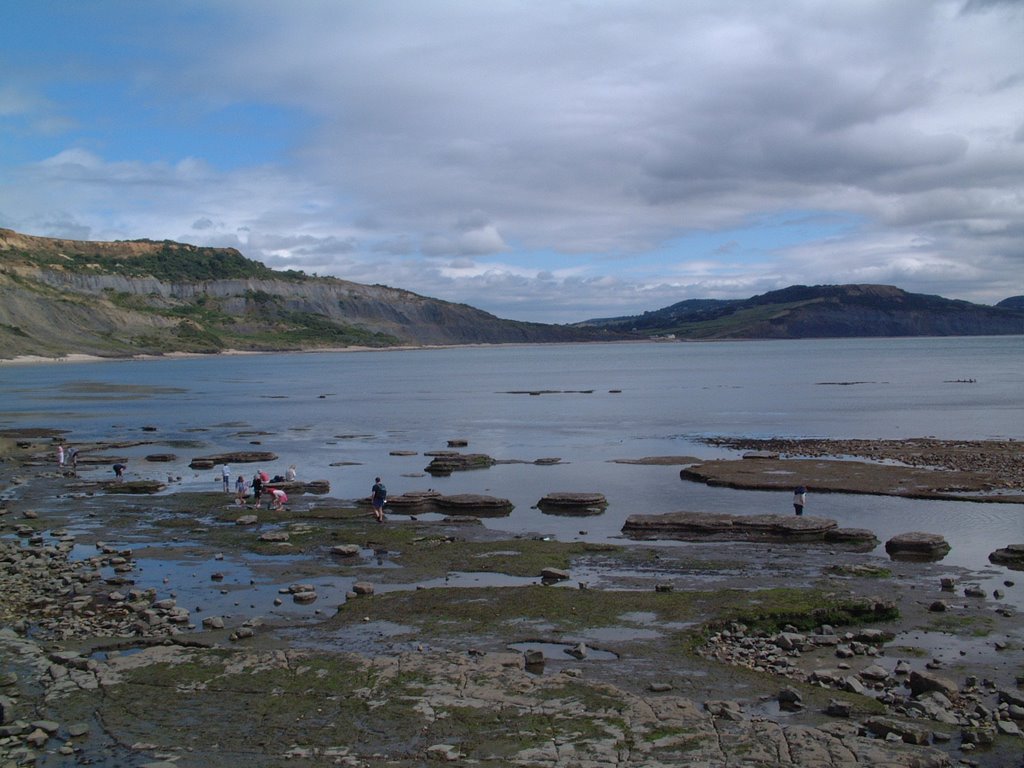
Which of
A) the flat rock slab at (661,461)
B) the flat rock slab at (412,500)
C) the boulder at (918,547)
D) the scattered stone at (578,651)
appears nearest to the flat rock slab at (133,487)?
the flat rock slab at (412,500)

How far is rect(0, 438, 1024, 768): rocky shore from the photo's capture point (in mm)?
12852

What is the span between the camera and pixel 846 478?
131ft

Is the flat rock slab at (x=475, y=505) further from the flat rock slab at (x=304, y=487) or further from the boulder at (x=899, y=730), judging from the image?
the boulder at (x=899, y=730)

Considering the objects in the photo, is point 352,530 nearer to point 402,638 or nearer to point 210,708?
point 402,638

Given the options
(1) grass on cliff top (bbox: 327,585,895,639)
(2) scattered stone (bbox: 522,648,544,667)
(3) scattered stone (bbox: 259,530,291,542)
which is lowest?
(3) scattered stone (bbox: 259,530,291,542)

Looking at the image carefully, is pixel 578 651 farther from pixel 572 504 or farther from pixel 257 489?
pixel 257 489

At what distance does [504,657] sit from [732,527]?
47.8ft

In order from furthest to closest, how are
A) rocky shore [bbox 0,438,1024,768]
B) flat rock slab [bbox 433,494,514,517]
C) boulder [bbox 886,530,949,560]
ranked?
flat rock slab [bbox 433,494,514,517] < boulder [bbox 886,530,949,560] < rocky shore [bbox 0,438,1024,768]

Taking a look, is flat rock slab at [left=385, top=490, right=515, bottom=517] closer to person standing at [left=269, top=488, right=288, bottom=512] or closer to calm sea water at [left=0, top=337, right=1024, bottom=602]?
calm sea water at [left=0, top=337, right=1024, bottom=602]

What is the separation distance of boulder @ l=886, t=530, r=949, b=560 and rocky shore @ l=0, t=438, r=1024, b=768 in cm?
120

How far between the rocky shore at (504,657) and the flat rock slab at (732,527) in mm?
1181

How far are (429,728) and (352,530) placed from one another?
16.8 meters

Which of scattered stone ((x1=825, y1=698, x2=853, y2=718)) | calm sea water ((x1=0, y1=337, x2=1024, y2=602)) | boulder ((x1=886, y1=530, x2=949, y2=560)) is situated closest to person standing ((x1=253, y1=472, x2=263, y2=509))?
calm sea water ((x1=0, y1=337, x2=1024, y2=602))

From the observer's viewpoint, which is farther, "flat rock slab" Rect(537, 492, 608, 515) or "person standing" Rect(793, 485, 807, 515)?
"flat rock slab" Rect(537, 492, 608, 515)
